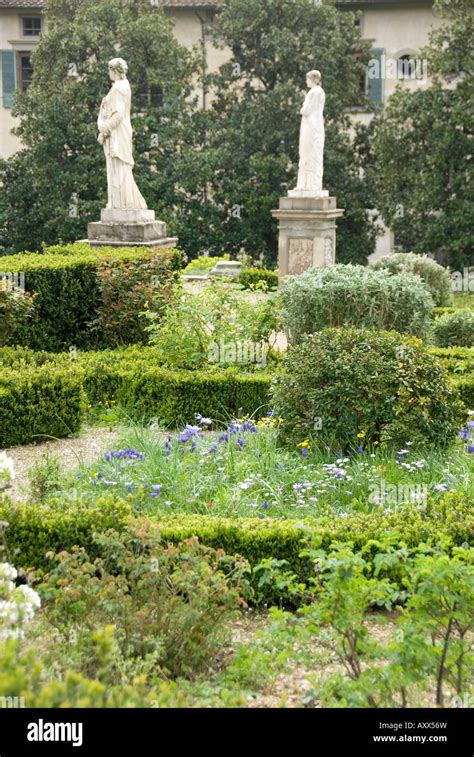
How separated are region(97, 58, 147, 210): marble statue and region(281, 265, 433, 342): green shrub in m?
5.35

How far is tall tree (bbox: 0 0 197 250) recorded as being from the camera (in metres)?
21.7

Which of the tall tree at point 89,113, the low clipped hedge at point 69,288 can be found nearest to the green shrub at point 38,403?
the low clipped hedge at point 69,288

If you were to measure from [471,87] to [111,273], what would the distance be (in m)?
11.8

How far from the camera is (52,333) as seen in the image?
37.5 ft

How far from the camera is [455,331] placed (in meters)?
12.2

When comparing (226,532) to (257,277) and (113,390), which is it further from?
(257,277)

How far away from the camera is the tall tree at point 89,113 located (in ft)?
71.1

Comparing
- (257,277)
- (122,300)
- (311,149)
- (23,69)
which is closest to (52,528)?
(122,300)

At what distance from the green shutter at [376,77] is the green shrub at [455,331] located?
43.1 feet

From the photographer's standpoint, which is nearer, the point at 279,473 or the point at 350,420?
the point at 279,473
